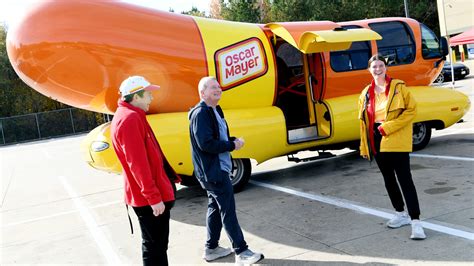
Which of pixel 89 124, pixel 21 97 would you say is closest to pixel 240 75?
pixel 89 124

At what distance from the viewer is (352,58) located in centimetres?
897

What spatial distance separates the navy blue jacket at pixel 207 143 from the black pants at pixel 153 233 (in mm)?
705

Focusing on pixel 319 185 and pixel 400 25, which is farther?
pixel 400 25

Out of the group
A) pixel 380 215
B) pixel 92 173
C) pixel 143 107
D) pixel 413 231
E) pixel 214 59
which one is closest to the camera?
pixel 143 107

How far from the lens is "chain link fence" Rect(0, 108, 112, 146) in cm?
3313

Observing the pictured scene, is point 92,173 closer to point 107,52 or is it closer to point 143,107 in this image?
point 107,52

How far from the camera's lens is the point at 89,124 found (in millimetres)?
34938

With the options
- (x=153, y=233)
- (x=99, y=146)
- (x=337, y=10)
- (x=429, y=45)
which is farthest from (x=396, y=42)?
(x=337, y=10)

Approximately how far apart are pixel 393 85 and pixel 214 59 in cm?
336

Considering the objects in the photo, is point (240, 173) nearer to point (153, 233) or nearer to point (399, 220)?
point (399, 220)

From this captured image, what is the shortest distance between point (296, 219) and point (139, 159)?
114 inches

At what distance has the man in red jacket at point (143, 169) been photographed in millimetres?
3635

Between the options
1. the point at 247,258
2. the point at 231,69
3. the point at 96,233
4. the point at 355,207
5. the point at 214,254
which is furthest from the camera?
the point at 231,69

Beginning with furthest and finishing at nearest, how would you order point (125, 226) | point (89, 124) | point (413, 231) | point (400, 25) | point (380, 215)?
point (89, 124)
point (400, 25)
point (125, 226)
point (380, 215)
point (413, 231)
